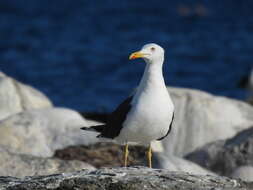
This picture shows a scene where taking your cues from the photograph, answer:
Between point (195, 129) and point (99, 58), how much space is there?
45.0ft

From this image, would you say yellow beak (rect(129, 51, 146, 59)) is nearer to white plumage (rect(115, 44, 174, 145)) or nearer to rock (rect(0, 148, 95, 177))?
white plumage (rect(115, 44, 174, 145))

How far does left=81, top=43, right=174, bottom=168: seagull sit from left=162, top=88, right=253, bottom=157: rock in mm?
6239

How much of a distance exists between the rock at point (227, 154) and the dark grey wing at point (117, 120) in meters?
3.63

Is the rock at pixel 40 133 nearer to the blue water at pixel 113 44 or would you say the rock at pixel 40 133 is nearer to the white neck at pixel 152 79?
the white neck at pixel 152 79

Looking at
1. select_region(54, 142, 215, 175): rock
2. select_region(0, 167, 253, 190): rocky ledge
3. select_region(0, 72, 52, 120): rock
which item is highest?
select_region(0, 72, 52, 120): rock

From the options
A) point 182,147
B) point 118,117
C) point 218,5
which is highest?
point 218,5

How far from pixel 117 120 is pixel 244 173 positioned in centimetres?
372

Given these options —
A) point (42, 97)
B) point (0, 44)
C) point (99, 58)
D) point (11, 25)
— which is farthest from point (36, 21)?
point (42, 97)

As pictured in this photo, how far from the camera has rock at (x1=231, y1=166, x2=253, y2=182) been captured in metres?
12.3

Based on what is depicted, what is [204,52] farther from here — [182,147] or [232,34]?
[182,147]

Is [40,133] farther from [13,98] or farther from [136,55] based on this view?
[136,55]

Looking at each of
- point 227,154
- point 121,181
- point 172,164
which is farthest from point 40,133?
point 121,181

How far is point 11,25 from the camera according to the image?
1357 inches

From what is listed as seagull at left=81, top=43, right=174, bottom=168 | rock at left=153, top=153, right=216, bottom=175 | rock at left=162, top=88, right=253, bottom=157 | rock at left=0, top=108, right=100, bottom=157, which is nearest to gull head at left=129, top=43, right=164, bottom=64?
seagull at left=81, top=43, right=174, bottom=168
